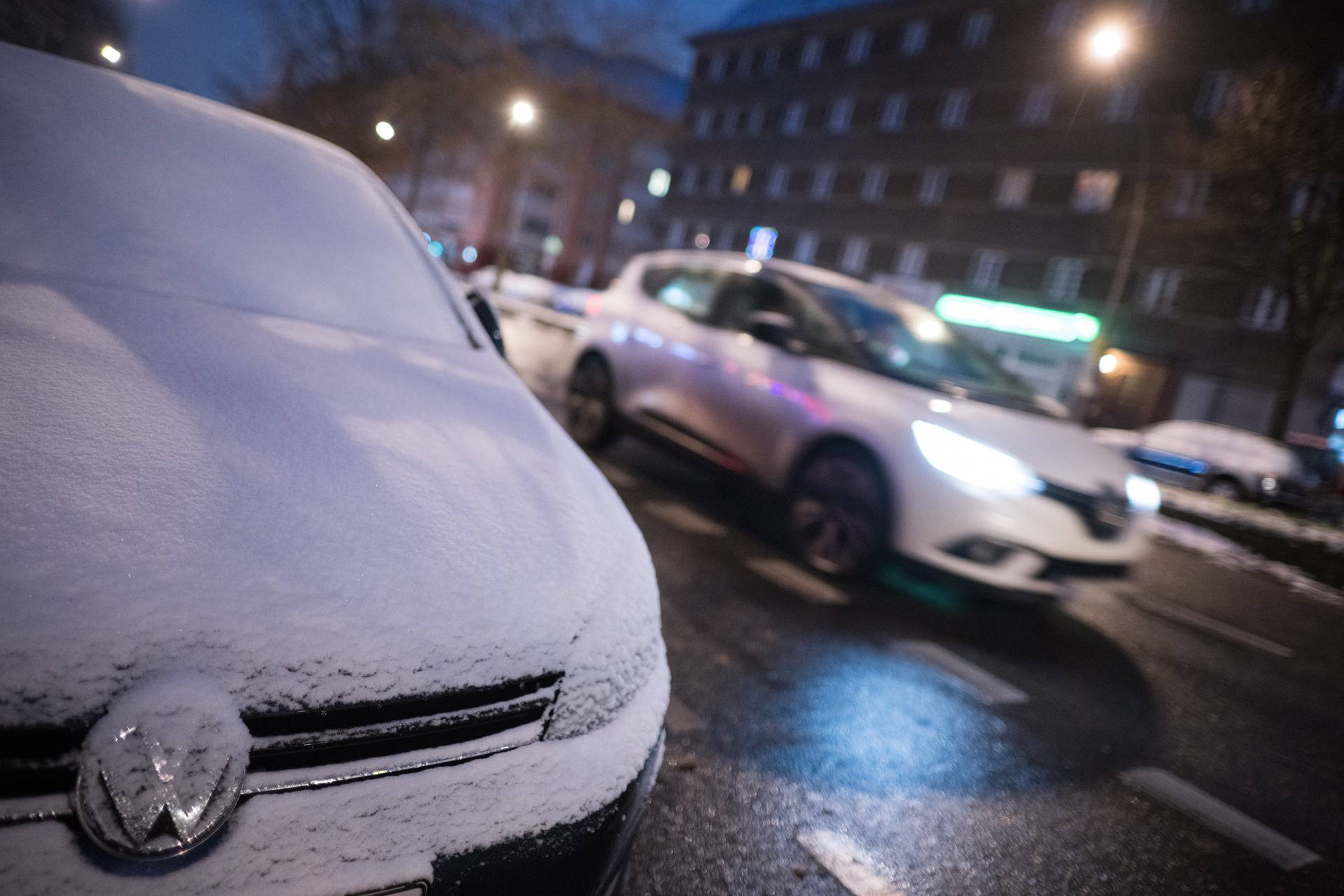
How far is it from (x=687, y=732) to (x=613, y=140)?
4305 centimetres

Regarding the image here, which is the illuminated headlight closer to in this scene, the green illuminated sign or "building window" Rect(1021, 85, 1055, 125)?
the green illuminated sign

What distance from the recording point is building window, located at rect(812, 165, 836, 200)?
3562cm

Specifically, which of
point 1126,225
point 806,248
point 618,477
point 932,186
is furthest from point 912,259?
point 618,477

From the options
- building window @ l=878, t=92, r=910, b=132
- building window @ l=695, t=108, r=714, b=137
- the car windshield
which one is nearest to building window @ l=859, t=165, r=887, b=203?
building window @ l=878, t=92, r=910, b=132

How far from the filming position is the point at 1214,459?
1650 cm

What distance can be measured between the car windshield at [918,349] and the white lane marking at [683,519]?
4.70 feet

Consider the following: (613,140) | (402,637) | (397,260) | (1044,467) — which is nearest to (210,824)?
(402,637)

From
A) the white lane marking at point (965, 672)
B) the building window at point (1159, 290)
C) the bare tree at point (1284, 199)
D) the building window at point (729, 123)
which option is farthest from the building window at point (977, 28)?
the white lane marking at point (965, 672)

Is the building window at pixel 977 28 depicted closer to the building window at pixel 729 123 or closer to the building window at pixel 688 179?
the building window at pixel 729 123

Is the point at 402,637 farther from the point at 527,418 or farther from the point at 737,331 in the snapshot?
the point at 737,331

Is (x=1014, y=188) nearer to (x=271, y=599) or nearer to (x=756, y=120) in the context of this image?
(x=756, y=120)

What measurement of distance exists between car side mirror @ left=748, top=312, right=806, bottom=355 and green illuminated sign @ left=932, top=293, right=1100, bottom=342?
24.9m

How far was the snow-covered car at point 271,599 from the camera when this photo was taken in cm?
90

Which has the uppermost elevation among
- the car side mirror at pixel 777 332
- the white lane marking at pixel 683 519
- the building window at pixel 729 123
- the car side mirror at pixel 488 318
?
the building window at pixel 729 123
